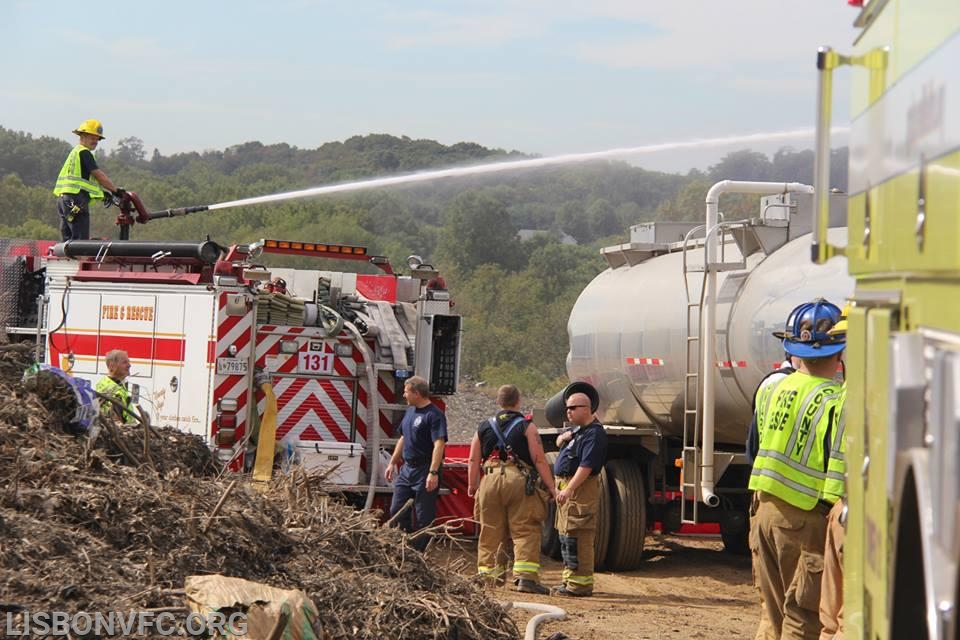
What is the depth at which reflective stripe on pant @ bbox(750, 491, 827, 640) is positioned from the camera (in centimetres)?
581

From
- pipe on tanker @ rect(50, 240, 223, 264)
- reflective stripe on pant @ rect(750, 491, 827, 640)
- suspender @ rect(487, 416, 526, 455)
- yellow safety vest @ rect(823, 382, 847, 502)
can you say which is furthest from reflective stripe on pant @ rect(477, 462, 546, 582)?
yellow safety vest @ rect(823, 382, 847, 502)

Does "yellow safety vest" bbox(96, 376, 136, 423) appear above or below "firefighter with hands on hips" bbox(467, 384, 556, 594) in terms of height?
above

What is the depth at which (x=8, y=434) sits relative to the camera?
6.02 meters

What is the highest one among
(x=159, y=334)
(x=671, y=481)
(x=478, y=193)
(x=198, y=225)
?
(x=478, y=193)

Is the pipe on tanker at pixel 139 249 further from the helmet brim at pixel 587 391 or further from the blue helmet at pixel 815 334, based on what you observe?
the blue helmet at pixel 815 334

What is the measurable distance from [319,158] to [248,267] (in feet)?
253

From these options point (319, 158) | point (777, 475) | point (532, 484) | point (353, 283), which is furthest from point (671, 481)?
point (319, 158)

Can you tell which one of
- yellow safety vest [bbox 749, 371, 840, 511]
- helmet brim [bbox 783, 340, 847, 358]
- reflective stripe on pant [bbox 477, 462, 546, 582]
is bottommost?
reflective stripe on pant [bbox 477, 462, 546, 582]

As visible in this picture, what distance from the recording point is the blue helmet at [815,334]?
587cm

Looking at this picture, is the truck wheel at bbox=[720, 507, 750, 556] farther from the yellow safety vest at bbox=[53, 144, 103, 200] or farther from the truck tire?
the yellow safety vest at bbox=[53, 144, 103, 200]

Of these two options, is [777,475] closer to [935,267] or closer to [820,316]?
[820,316]

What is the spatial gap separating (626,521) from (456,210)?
5481 centimetres

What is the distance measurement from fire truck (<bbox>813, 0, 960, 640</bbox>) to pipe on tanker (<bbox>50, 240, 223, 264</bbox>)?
741cm

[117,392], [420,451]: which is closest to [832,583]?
[117,392]
